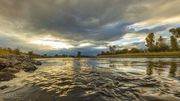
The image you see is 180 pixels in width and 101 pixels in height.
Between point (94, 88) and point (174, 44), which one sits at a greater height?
point (174, 44)

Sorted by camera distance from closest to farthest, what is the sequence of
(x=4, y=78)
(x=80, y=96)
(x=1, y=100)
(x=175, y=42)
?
(x=1, y=100), (x=80, y=96), (x=4, y=78), (x=175, y=42)

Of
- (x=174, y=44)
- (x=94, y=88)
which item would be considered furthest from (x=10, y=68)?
(x=174, y=44)

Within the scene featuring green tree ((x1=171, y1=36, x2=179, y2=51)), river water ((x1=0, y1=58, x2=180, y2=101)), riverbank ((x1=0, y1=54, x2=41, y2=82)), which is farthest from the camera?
green tree ((x1=171, y1=36, x2=179, y2=51))

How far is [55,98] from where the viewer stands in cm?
722

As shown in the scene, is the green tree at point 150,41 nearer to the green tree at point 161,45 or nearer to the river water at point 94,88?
the green tree at point 161,45

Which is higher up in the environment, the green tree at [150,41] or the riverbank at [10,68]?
the green tree at [150,41]

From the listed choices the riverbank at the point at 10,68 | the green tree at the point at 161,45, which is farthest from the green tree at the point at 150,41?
the riverbank at the point at 10,68

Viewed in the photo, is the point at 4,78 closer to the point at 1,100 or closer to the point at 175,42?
the point at 1,100

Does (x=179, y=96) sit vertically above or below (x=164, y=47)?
below

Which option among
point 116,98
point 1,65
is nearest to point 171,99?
point 116,98

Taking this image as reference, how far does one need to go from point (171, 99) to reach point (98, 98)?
3.32 metres

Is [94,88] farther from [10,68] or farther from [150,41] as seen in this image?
[150,41]

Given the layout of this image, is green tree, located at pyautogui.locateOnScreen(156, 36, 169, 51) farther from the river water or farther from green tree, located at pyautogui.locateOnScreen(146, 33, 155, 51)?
the river water

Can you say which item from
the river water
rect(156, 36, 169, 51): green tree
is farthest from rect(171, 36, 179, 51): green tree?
the river water
